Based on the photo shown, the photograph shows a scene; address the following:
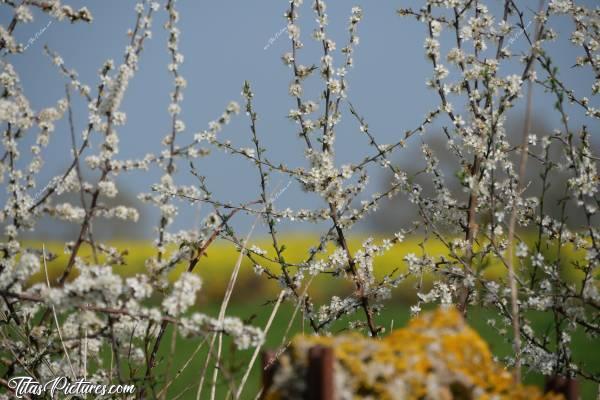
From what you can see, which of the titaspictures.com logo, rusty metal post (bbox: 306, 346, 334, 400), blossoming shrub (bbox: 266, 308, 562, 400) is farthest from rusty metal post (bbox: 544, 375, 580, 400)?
the titaspictures.com logo

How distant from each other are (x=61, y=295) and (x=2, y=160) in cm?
184

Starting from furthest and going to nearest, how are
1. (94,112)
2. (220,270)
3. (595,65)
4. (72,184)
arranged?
(220,270) < (595,65) < (72,184) < (94,112)

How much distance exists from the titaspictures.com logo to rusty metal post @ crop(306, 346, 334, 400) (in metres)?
1.60

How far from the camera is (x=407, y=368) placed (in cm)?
207

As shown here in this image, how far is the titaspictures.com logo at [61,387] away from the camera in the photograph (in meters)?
3.38

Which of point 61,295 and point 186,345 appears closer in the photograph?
point 61,295

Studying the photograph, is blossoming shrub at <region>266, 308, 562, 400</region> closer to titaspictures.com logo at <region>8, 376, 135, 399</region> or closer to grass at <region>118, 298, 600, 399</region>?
titaspictures.com logo at <region>8, 376, 135, 399</region>

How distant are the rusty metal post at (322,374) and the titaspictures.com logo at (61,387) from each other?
5.25 feet

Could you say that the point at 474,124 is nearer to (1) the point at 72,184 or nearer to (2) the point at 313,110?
(2) the point at 313,110

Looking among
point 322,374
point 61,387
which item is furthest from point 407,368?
point 61,387

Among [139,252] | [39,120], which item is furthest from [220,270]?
[39,120]

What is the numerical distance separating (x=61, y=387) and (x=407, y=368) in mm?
2154

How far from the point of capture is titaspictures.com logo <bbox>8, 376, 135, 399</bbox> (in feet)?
11.1

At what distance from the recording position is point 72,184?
398 centimetres
